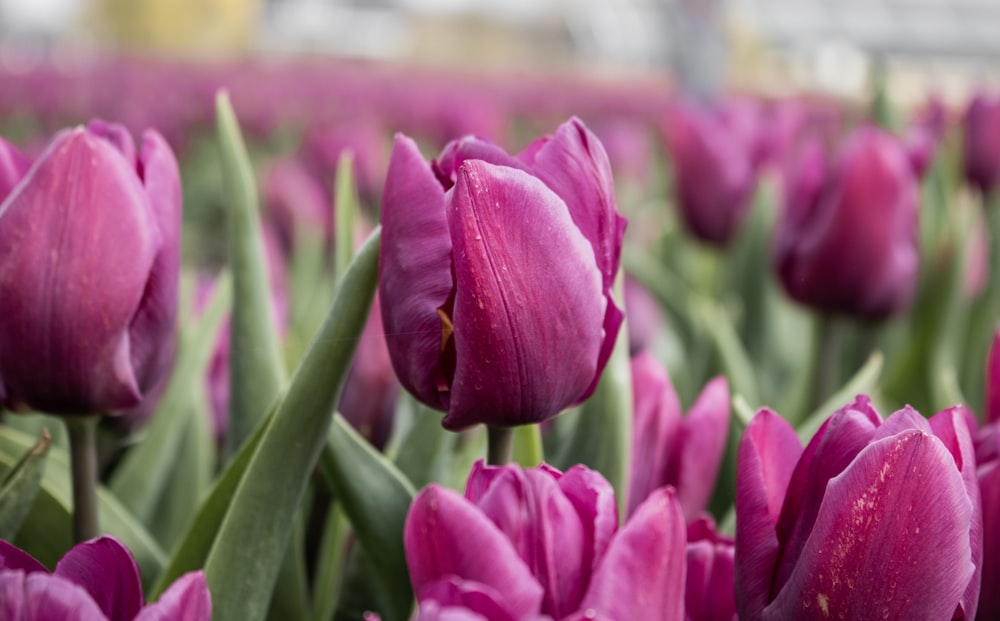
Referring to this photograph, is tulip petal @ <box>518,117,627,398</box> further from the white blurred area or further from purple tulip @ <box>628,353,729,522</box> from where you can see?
the white blurred area

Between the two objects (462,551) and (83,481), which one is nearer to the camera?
(462,551)

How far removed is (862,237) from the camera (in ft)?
3.22

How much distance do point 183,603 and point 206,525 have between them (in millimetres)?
226

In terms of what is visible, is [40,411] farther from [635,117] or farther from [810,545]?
[635,117]

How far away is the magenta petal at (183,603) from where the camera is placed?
0.33 meters

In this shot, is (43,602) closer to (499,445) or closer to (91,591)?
(91,591)

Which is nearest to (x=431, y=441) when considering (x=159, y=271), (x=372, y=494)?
(x=372, y=494)

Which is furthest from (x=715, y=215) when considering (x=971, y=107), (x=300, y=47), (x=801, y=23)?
(x=801, y=23)

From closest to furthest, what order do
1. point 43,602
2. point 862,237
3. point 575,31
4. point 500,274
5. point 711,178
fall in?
point 43,602
point 500,274
point 862,237
point 711,178
point 575,31

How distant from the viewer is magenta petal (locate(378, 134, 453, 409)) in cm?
45

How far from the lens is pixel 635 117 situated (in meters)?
4.61

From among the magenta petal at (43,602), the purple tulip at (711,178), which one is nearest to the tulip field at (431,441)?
the magenta petal at (43,602)

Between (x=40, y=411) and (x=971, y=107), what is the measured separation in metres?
1.25

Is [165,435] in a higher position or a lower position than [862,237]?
lower
